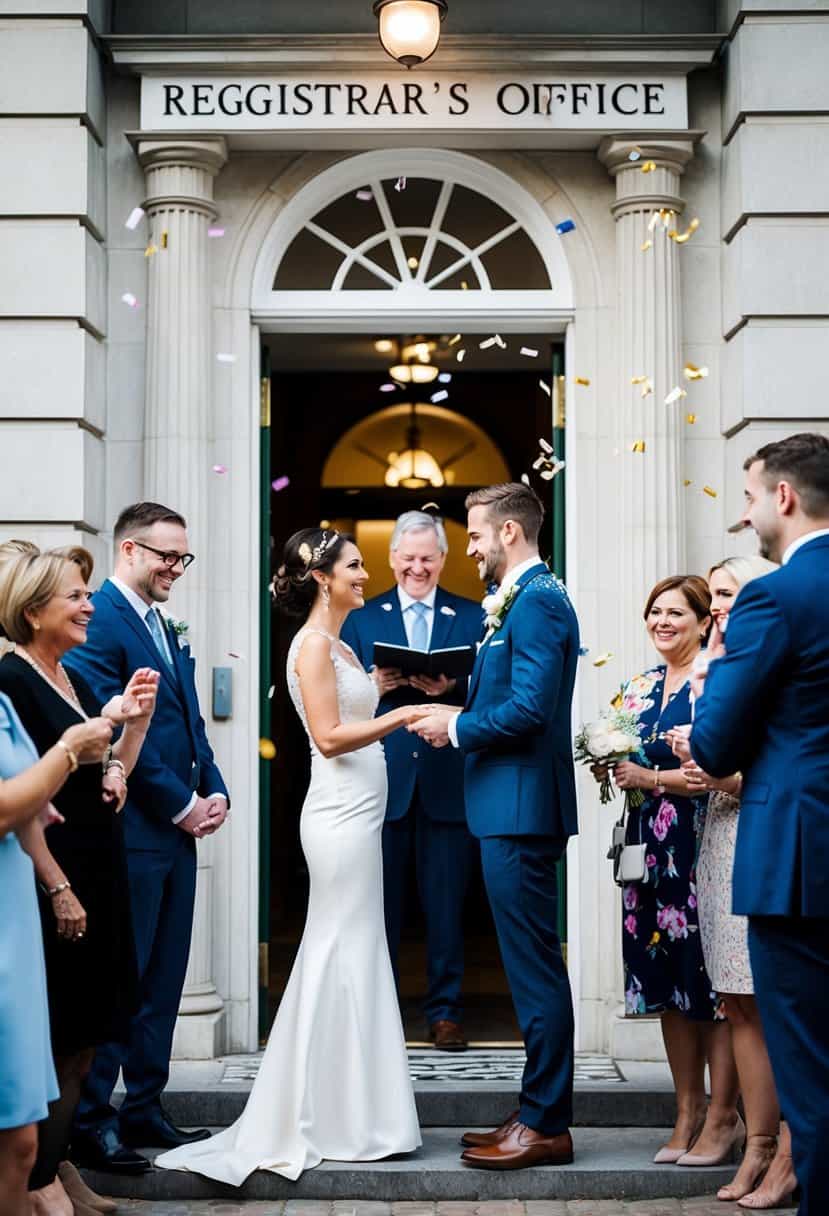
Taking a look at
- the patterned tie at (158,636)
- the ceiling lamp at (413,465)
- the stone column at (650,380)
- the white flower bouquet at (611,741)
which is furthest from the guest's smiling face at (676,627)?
the ceiling lamp at (413,465)

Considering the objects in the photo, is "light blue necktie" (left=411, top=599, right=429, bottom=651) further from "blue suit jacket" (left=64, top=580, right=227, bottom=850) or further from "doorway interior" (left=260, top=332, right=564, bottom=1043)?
Result: "doorway interior" (left=260, top=332, right=564, bottom=1043)

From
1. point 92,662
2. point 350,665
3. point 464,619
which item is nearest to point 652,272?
point 464,619

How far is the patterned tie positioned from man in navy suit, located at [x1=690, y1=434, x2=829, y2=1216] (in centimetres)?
241

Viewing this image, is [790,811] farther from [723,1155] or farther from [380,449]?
[380,449]

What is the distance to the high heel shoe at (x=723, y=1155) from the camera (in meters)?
5.94

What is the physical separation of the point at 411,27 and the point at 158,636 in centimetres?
289

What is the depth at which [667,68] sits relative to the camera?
7.66 metres

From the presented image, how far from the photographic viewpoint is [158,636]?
6.29m

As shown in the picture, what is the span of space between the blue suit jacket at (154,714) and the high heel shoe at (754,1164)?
2.28 metres

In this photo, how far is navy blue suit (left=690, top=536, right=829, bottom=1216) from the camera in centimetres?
434

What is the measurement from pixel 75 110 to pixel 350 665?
9.94 ft

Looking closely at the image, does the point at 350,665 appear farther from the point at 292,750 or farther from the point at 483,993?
the point at 292,750

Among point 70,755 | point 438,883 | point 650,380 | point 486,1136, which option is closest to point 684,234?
point 650,380

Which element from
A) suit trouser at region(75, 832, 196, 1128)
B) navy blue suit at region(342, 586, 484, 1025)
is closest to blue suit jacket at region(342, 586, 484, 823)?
navy blue suit at region(342, 586, 484, 1025)
